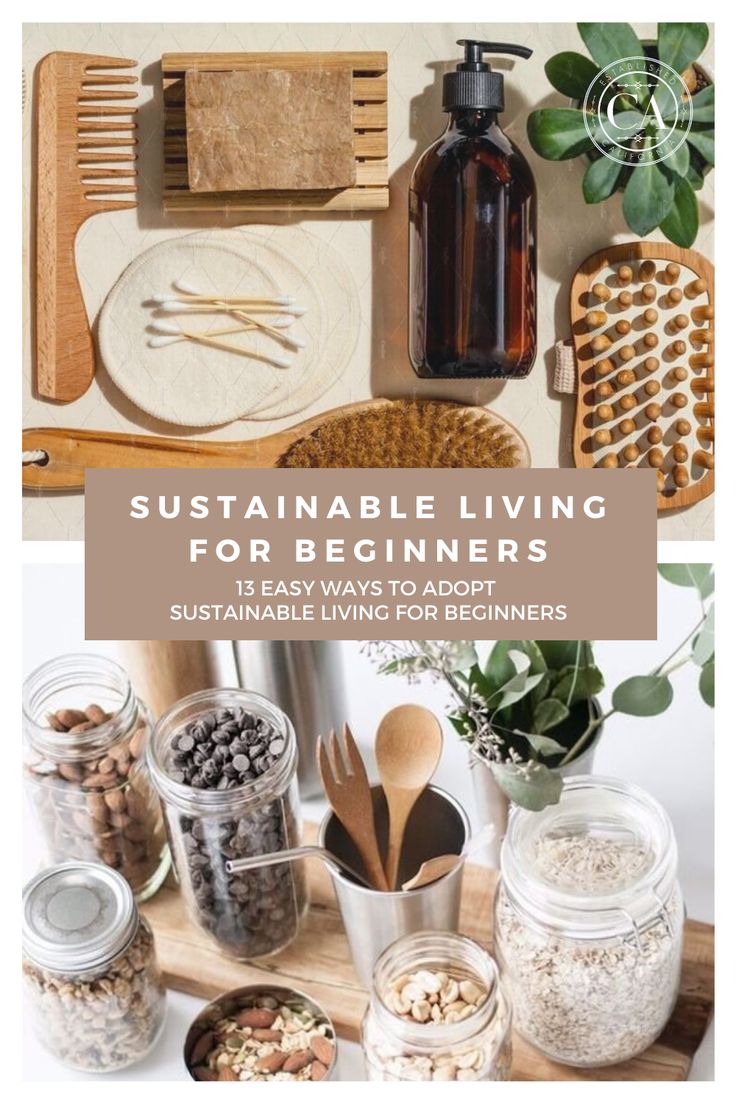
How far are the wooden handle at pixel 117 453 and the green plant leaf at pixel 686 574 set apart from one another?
0.93 feet

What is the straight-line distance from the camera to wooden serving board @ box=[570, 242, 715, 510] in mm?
867

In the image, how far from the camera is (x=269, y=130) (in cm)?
85

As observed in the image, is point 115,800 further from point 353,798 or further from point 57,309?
point 57,309

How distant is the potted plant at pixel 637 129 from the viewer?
839 mm

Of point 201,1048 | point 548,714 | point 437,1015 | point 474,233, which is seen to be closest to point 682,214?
point 474,233

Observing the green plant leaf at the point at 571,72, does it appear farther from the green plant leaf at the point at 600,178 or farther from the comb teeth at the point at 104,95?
the comb teeth at the point at 104,95

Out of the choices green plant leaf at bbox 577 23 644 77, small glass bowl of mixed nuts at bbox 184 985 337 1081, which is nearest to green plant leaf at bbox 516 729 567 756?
small glass bowl of mixed nuts at bbox 184 985 337 1081

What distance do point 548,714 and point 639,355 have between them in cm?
26

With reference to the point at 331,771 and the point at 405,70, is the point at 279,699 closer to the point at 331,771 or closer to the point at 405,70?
the point at 331,771

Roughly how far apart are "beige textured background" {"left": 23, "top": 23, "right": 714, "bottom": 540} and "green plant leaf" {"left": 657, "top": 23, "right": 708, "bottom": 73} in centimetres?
1

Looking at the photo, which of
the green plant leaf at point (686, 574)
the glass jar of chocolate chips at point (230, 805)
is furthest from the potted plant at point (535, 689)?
the glass jar of chocolate chips at point (230, 805)

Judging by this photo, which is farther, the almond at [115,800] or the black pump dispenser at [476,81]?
the almond at [115,800]

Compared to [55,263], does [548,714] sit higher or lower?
lower

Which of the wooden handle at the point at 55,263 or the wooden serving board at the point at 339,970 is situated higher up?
the wooden handle at the point at 55,263
